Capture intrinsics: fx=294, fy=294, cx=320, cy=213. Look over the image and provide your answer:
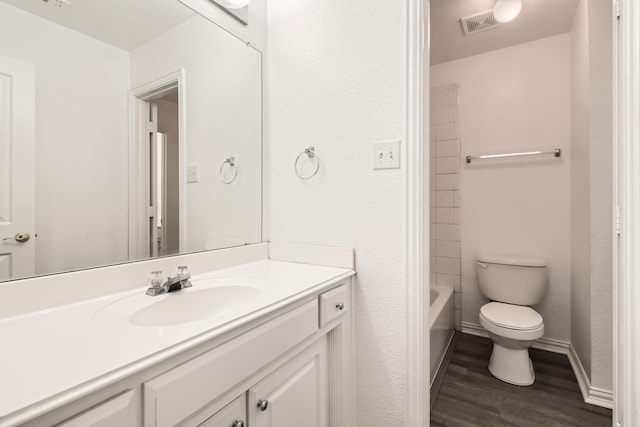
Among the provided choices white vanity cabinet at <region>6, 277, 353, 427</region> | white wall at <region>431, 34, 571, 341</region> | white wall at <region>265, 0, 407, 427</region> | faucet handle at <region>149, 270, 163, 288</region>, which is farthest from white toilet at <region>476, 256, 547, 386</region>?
faucet handle at <region>149, 270, 163, 288</region>

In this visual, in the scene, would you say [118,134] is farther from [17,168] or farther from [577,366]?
[577,366]

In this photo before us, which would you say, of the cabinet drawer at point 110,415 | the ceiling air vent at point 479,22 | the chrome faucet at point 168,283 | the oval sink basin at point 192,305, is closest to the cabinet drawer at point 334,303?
the oval sink basin at point 192,305

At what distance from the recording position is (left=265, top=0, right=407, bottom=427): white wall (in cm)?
115

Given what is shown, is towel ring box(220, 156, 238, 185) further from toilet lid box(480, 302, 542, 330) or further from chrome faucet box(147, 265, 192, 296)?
toilet lid box(480, 302, 542, 330)

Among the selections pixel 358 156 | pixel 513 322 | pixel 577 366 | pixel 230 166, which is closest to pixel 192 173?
pixel 230 166

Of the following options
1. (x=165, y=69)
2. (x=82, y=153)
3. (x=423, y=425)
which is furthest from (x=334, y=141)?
(x=423, y=425)

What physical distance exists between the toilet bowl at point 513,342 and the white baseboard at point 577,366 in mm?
239

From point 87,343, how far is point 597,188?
2168mm

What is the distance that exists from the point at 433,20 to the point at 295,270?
189 centimetres

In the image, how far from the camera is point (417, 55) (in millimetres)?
1107

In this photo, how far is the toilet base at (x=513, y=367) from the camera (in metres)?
1.75

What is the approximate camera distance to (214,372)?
2.14 feet

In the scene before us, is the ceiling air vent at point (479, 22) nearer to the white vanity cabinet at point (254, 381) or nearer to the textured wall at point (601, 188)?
the textured wall at point (601, 188)

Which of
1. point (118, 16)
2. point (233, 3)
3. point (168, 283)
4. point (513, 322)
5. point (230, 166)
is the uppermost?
point (233, 3)
